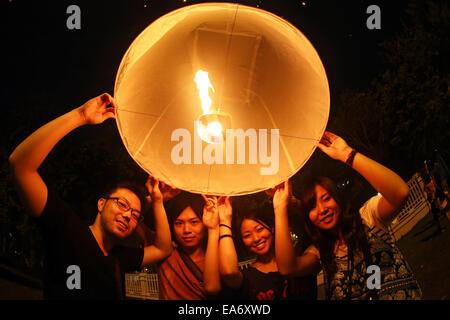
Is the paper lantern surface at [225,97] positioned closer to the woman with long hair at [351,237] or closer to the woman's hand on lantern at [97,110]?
the woman's hand on lantern at [97,110]

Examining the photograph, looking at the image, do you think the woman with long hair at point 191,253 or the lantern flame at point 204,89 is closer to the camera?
the lantern flame at point 204,89

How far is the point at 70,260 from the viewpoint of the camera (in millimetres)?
3670

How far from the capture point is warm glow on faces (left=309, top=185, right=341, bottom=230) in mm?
4203

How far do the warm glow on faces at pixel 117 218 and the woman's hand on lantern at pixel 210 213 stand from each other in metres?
0.79

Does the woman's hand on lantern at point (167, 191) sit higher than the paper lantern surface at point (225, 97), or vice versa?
the paper lantern surface at point (225, 97)

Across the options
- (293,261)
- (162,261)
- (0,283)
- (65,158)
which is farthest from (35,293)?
(65,158)

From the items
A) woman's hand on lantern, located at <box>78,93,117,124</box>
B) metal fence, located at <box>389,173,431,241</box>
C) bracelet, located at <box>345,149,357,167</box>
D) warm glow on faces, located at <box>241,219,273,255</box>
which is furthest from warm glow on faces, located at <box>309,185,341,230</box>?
metal fence, located at <box>389,173,431,241</box>

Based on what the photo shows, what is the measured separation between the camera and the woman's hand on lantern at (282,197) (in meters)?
4.14

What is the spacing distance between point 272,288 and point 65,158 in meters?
13.3

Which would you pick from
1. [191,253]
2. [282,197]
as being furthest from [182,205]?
[282,197]

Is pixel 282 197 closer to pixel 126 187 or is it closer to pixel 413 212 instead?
pixel 126 187

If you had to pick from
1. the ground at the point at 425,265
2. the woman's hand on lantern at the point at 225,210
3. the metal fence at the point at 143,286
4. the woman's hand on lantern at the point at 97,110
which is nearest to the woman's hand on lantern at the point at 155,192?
the woman's hand on lantern at the point at 225,210

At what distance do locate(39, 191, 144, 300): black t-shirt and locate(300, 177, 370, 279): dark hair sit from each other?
7.34 feet

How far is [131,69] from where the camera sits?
3553 mm
